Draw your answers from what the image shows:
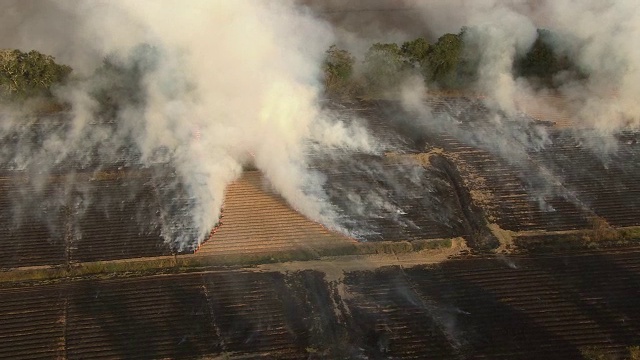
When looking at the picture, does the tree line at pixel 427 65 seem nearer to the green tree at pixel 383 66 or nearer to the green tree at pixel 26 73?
the green tree at pixel 383 66

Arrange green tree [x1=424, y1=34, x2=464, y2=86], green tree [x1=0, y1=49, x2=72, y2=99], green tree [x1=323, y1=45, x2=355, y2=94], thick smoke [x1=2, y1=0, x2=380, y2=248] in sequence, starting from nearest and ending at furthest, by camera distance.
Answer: thick smoke [x1=2, y1=0, x2=380, y2=248] → green tree [x1=0, y1=49, x2=72, y2=99] → green tree [x1=323, y1=45, x2=355, y2=94] → green tree [x1=424, y1=34, x2=464, y2=86]

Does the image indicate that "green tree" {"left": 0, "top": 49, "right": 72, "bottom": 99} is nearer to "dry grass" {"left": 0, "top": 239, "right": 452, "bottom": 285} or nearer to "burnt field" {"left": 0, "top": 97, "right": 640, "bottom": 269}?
"burnt field" {"left": 0, "top": 97, "right": 640, "bottom": 269}

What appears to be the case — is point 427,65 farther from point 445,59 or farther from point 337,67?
point 337,67

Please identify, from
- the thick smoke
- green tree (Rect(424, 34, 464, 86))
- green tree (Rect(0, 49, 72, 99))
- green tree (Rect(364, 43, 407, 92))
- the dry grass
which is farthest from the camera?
green tree (Rect(424, 34, 464, 86))

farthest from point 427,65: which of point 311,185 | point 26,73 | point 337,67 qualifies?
point 26,73

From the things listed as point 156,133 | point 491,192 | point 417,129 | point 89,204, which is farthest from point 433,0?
point 89,204

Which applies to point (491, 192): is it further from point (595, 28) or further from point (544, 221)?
point (595, 28)

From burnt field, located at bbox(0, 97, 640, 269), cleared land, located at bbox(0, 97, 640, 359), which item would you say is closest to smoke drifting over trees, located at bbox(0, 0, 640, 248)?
burnt field, located at bbox(0, 97, 640, 269)
